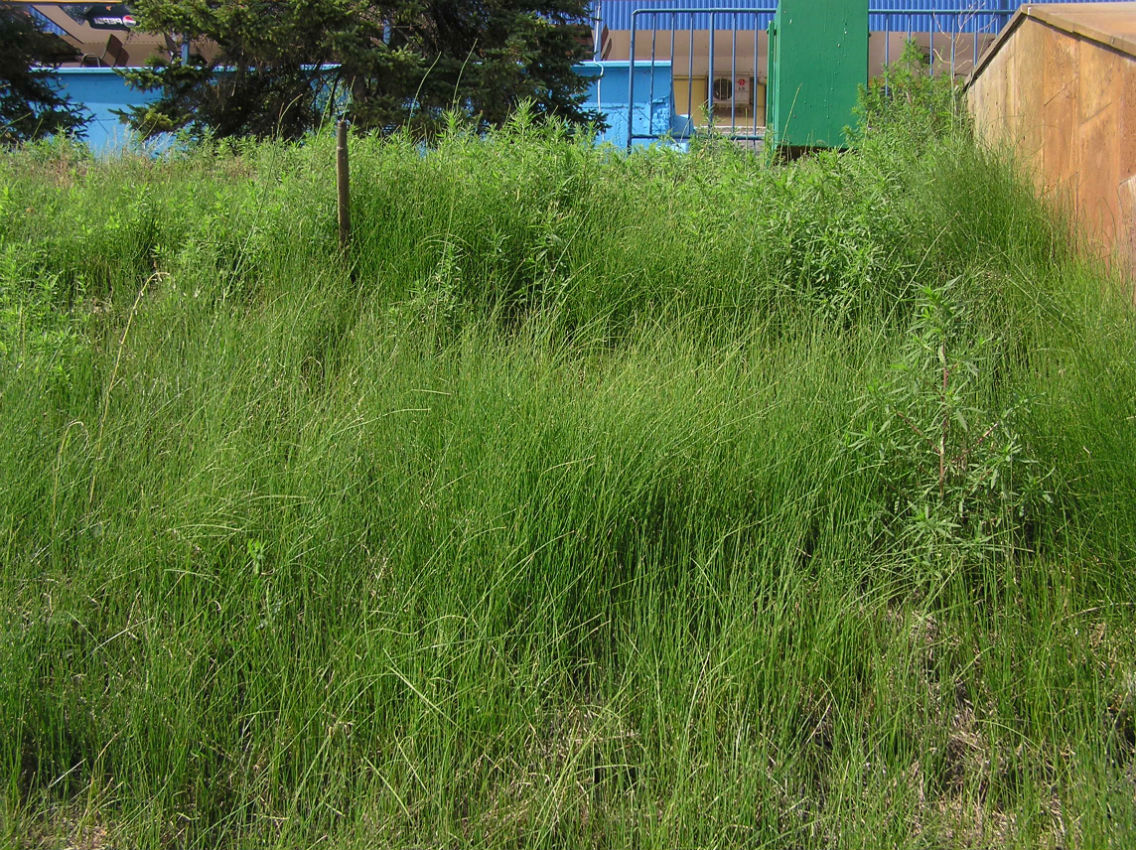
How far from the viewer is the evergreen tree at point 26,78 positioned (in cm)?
1058

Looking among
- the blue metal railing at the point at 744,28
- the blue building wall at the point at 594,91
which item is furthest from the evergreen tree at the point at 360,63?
the blue building wall at the point at 594,91

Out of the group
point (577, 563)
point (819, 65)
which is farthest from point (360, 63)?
point (577, 563)

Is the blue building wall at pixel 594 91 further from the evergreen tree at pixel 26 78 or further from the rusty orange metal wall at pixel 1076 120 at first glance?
the rusty orange metal wall at pixel 1076 120

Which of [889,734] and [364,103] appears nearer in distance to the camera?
[889,734]

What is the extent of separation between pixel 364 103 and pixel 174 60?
2.51 m

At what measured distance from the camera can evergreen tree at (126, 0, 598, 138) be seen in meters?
8.41

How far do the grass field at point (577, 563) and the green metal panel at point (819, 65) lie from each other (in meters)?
4.22

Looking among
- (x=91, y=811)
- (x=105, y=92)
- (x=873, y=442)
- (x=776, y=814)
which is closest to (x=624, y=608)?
(x=776, y=814)

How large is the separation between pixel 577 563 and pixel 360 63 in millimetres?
7014

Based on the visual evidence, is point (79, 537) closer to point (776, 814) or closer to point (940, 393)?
point (776, 814)

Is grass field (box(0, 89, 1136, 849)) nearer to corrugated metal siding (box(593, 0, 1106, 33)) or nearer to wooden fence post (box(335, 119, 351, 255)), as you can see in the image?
wooden fence post (box(335, 119, 351, 255))

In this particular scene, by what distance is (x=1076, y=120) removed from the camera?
458 centimetres

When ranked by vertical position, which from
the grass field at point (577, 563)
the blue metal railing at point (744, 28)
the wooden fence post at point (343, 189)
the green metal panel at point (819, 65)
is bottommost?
the grass field at point (577, 563)

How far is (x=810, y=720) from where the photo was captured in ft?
8.46
